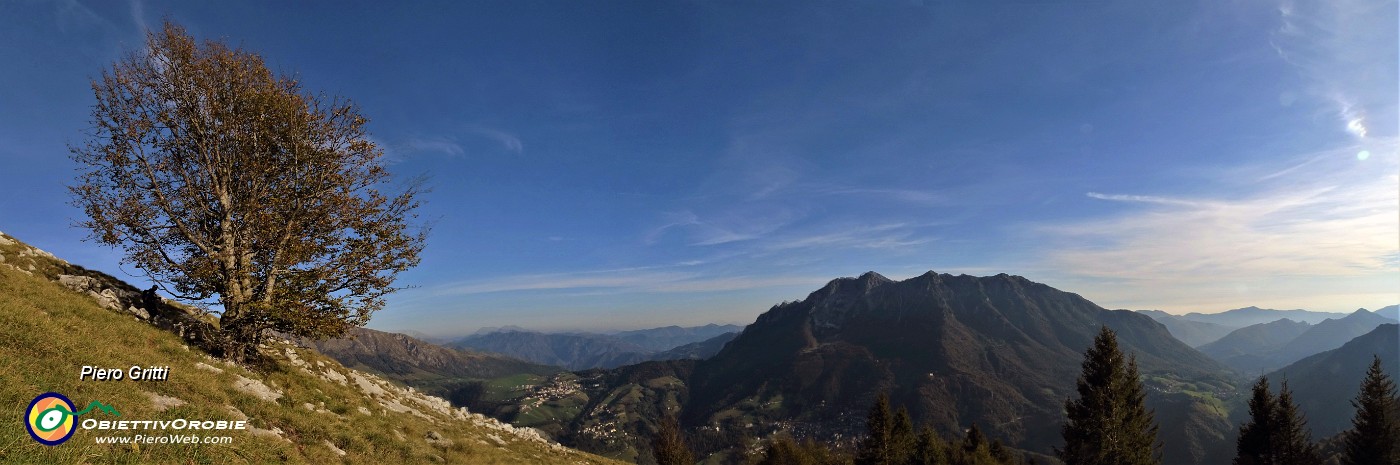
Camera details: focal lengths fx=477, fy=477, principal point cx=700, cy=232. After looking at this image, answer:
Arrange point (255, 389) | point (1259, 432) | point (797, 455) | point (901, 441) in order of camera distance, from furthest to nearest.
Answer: point (797, 455)
point (901, 441)
point (1259, 432)
point (255, 389)

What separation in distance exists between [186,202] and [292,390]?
28.8ft

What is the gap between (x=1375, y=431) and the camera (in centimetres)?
4519

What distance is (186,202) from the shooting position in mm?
19359

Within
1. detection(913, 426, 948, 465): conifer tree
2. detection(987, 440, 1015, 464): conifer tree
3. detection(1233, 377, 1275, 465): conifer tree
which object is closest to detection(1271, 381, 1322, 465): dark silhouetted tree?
detection(1233, 377, 1275, 465): conifer tree

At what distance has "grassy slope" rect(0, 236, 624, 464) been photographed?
8938 mm

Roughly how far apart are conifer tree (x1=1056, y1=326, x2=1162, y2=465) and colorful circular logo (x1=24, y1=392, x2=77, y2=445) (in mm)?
55689

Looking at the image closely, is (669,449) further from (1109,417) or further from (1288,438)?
(1288,438)

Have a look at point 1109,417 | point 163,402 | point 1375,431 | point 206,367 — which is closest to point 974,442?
point 1109,417

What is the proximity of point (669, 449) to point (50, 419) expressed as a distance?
54113 mm

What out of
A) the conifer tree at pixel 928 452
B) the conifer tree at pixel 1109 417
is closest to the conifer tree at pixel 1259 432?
the conifer tree at pixel 1109 417

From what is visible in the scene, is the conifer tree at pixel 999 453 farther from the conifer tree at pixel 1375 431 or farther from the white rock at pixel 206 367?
the white rock at pixel 206 367

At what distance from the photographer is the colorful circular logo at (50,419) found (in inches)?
332

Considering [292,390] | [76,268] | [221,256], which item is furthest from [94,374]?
[76,268]

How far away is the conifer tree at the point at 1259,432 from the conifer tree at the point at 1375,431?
643 cm
